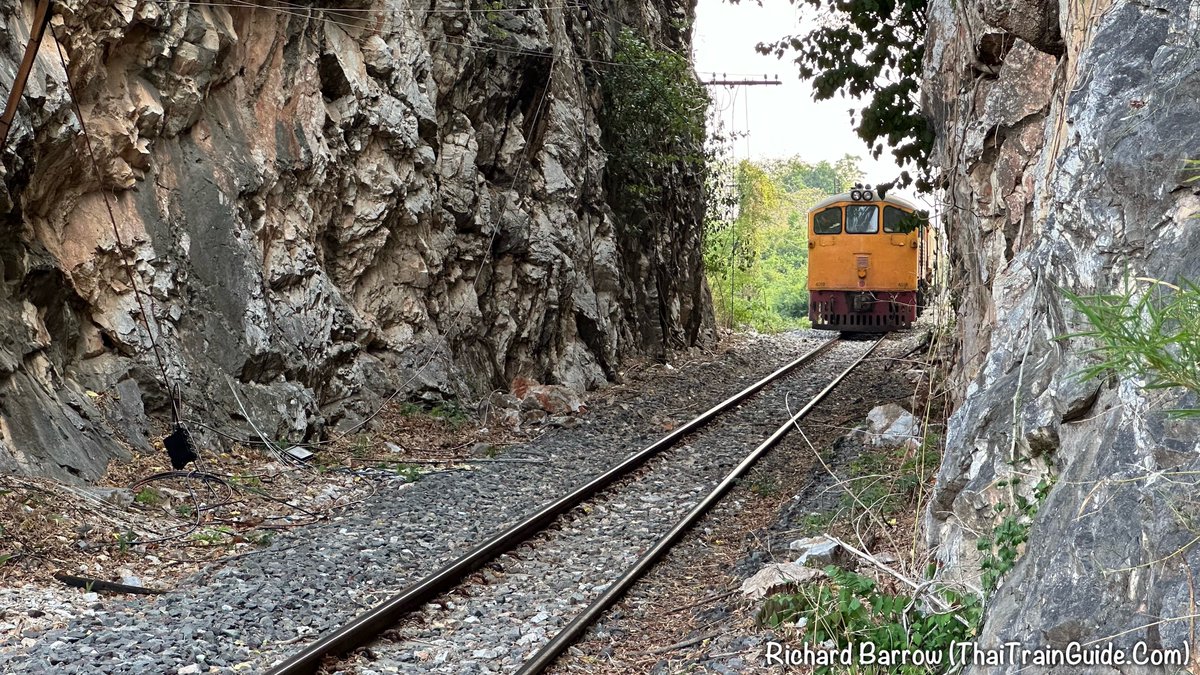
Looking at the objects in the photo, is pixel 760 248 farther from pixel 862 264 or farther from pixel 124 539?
pixel 124 539

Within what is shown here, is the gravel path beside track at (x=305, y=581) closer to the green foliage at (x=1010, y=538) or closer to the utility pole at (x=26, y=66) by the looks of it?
the utility pole at (x=26, y=66)

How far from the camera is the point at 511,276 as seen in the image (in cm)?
1465

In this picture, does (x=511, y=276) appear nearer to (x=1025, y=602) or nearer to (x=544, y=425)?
(x=544, y=425)

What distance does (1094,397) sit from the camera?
3.78 meters

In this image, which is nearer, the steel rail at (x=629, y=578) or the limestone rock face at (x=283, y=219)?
the steel rail at (x=629, y=578)

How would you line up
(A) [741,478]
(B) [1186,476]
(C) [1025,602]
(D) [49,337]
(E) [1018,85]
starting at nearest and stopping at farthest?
1. (B) [1186,476]
2. (C) [1025,602]
3. (E) [1018,85]
4. (D) [49,337]
5. (A) [741,478]

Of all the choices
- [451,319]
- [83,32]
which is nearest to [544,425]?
[451,319]

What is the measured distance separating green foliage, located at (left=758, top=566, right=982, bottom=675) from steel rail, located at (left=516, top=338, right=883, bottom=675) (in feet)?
3.46

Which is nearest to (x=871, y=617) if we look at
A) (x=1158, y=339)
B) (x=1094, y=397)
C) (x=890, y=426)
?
(x=1094, y=397)

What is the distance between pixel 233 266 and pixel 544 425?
4.33 m

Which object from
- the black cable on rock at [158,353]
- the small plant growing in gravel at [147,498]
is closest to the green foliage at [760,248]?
the black cable on rock at [158,353]

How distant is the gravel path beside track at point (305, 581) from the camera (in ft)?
16.2

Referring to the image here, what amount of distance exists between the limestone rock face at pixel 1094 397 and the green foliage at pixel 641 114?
13.3 metres

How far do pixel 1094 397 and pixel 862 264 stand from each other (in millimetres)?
21013
